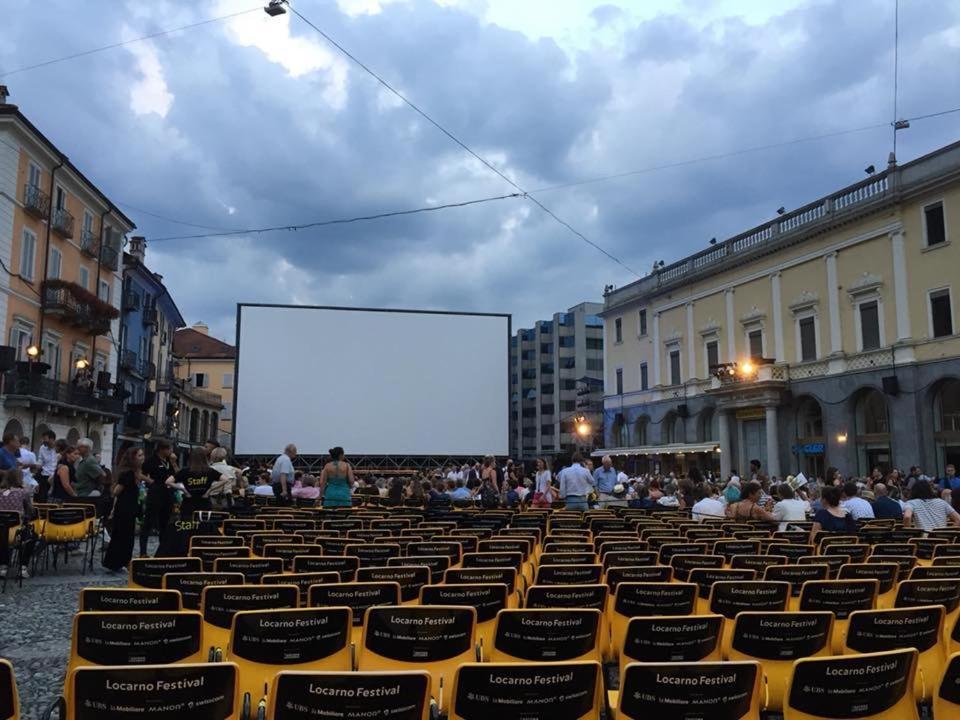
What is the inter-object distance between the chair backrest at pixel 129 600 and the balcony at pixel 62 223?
23.4 meters

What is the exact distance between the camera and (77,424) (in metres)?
25.6

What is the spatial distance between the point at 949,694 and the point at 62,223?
1042 inches

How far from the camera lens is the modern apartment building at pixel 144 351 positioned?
31250 millimetres

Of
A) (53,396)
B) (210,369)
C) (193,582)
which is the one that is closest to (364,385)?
(53,396)

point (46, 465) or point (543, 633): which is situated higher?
point (46, 465)

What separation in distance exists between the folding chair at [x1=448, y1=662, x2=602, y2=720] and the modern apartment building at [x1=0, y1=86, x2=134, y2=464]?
20.7m

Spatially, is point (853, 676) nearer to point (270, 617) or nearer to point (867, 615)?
point (867, 615)

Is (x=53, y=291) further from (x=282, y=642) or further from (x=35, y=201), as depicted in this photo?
(x=282, y=642)

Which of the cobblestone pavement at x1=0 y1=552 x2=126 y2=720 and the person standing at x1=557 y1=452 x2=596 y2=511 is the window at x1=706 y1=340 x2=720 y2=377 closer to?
the person standing at x1=557 y1=452 x2=596 y2=511

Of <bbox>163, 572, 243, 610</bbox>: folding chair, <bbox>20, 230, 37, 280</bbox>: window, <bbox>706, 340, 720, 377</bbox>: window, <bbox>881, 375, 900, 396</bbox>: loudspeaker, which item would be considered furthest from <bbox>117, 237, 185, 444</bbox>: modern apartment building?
<bbox>163, 572, 243, 610</bbox>: folding chair

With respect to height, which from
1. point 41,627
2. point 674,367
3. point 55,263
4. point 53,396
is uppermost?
point 55,263

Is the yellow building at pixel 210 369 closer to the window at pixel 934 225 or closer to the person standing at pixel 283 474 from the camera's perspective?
the person standing at pixel 283 474

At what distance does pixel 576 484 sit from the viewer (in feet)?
38.0

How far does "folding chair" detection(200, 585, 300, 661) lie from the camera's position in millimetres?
3783
